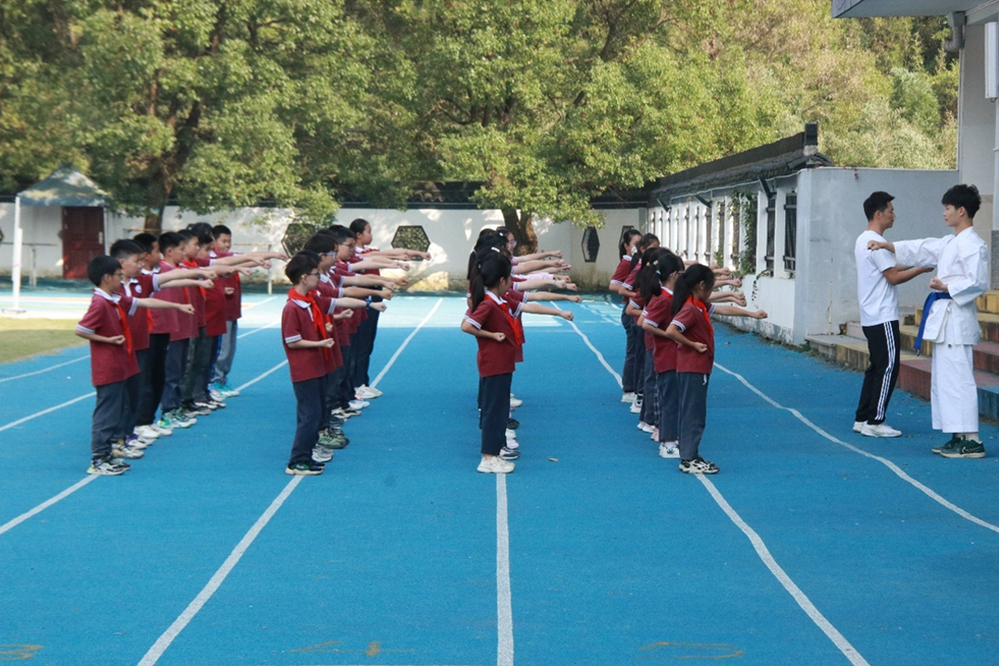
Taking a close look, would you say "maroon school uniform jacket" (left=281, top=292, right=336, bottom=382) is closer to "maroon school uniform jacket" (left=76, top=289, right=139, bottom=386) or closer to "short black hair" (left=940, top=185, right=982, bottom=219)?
"maroon school uniform jacket" (left=76, top=289, right=139, bottom=386)

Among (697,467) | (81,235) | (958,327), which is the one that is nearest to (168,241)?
(697,467)

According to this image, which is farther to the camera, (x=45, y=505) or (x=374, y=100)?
(x=374, y=100)

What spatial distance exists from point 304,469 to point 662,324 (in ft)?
9.25

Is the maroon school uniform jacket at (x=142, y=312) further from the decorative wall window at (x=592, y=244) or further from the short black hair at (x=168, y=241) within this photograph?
the decorative wall window at (x=592, y=244)

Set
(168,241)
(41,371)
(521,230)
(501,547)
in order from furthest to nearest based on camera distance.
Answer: (521,230), (41,371), (168,241), (501,547)

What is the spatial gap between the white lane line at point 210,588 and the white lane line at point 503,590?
1297 mm

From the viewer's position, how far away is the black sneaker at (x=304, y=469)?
809cm

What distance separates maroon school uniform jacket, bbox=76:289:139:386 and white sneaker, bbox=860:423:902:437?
5.68 metres

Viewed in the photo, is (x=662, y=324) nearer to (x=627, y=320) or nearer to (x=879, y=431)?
(x=879, y=431)

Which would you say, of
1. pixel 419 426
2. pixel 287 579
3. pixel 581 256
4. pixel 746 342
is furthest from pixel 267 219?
pixel 287 579

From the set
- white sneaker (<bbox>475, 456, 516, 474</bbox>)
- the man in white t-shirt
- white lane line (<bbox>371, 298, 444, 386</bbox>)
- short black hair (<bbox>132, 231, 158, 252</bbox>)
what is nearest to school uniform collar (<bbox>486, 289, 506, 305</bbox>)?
white sneaker (<bbox>475, 456, 516, 474</bbox>)

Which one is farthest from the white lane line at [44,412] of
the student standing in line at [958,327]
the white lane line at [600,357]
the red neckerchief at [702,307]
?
the student standing in line at [958,327]

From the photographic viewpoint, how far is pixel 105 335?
26.5 ft

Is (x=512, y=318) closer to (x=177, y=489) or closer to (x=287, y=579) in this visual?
(x=177, y=489)
